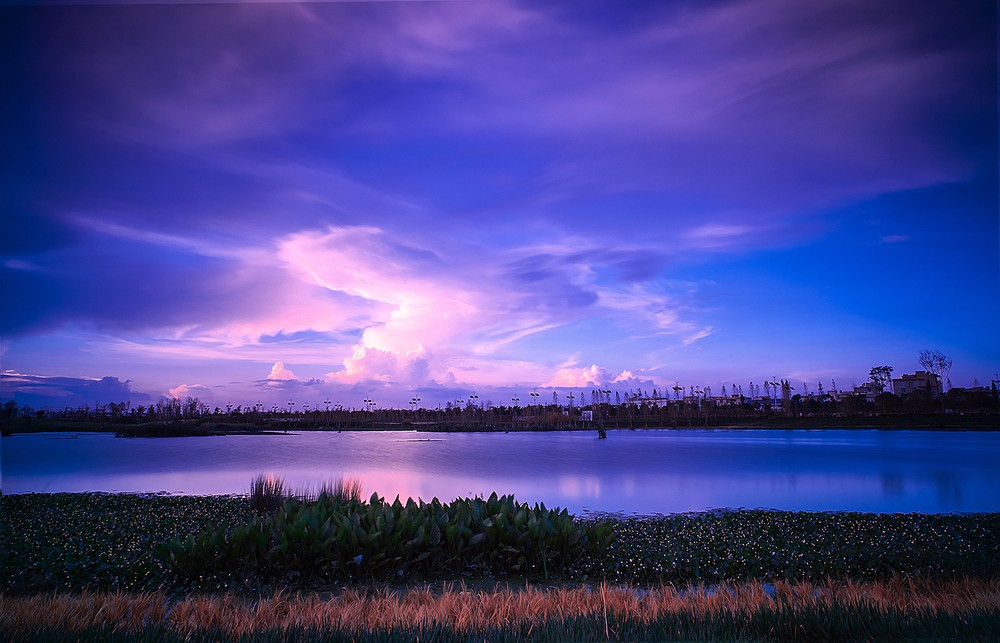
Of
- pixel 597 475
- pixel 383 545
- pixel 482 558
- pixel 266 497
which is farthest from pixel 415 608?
pixel 597 475

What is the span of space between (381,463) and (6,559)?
1734cm

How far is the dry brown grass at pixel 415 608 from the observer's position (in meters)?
3.54

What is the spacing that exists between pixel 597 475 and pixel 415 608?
14869mm

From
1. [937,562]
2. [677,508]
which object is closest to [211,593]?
[937,562]

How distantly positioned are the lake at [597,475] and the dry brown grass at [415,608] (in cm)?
688

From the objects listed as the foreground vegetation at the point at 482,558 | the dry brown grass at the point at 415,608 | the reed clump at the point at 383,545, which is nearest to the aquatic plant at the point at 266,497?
the foreground vegetation at the point at 482,558

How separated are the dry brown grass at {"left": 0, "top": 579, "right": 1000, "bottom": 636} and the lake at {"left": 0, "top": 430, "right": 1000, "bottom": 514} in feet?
22.6

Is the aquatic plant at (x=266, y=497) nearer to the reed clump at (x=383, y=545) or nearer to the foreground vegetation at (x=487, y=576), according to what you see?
the foreground vegetation at (x=487, y=576)

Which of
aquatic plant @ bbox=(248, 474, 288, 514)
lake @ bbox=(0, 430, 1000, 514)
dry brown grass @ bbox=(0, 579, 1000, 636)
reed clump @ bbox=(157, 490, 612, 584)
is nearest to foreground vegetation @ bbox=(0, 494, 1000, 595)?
reed clump @ bbox=(157, 490, 612, 584)

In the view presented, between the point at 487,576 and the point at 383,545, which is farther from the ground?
the point at 383,545

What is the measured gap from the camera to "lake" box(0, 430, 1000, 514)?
13.6m

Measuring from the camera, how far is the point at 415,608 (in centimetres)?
419

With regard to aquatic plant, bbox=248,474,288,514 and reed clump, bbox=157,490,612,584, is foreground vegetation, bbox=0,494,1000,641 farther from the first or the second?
aquatic plant, bbox=248,474,288,514

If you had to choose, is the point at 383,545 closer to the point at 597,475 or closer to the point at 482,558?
the point at 482,558
